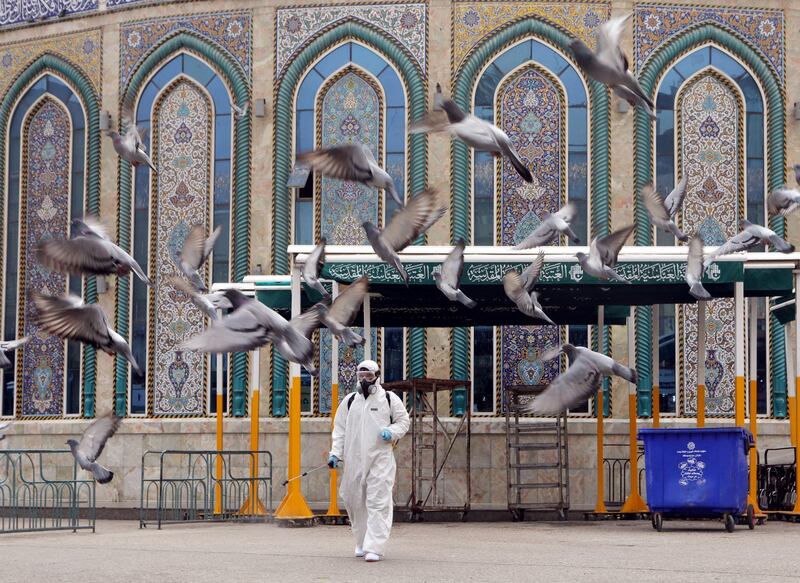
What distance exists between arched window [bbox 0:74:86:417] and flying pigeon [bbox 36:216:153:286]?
39.4 ft

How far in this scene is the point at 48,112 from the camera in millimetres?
25922

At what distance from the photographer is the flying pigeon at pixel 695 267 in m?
16.6

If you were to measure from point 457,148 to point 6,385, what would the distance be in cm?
853

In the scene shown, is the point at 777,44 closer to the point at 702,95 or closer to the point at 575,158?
the point at 702,95

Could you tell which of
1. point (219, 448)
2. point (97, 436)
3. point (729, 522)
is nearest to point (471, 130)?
point (97, 436)

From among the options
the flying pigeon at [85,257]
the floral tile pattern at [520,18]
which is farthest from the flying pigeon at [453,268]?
the floral tile pattern at [520,18]

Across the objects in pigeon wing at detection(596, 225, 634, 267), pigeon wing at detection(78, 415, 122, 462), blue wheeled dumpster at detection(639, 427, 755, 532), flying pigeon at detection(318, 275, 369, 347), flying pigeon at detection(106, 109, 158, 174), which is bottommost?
blue wheeled dumpster at detection(639, 427, 755, 532)

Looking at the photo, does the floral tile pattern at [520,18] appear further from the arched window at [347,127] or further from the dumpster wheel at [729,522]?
the dumpster wheel at [729,522]

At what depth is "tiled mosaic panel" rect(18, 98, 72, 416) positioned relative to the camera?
25375 millimetres

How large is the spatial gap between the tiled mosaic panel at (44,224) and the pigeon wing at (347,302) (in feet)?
37.3

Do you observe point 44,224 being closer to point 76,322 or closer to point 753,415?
point 753,415

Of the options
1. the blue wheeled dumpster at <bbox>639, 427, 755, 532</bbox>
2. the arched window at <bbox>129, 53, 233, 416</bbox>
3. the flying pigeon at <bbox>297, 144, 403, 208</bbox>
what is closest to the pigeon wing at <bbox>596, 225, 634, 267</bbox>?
the blue wheeled dumpster at <bbox>639, 427, 755, 532</bbox>

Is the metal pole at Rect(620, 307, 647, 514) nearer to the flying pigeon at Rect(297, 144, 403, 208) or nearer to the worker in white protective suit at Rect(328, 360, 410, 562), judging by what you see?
the worker in white protective suit at Rect(328, 360, 410, 562)

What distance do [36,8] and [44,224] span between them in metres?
3.70
